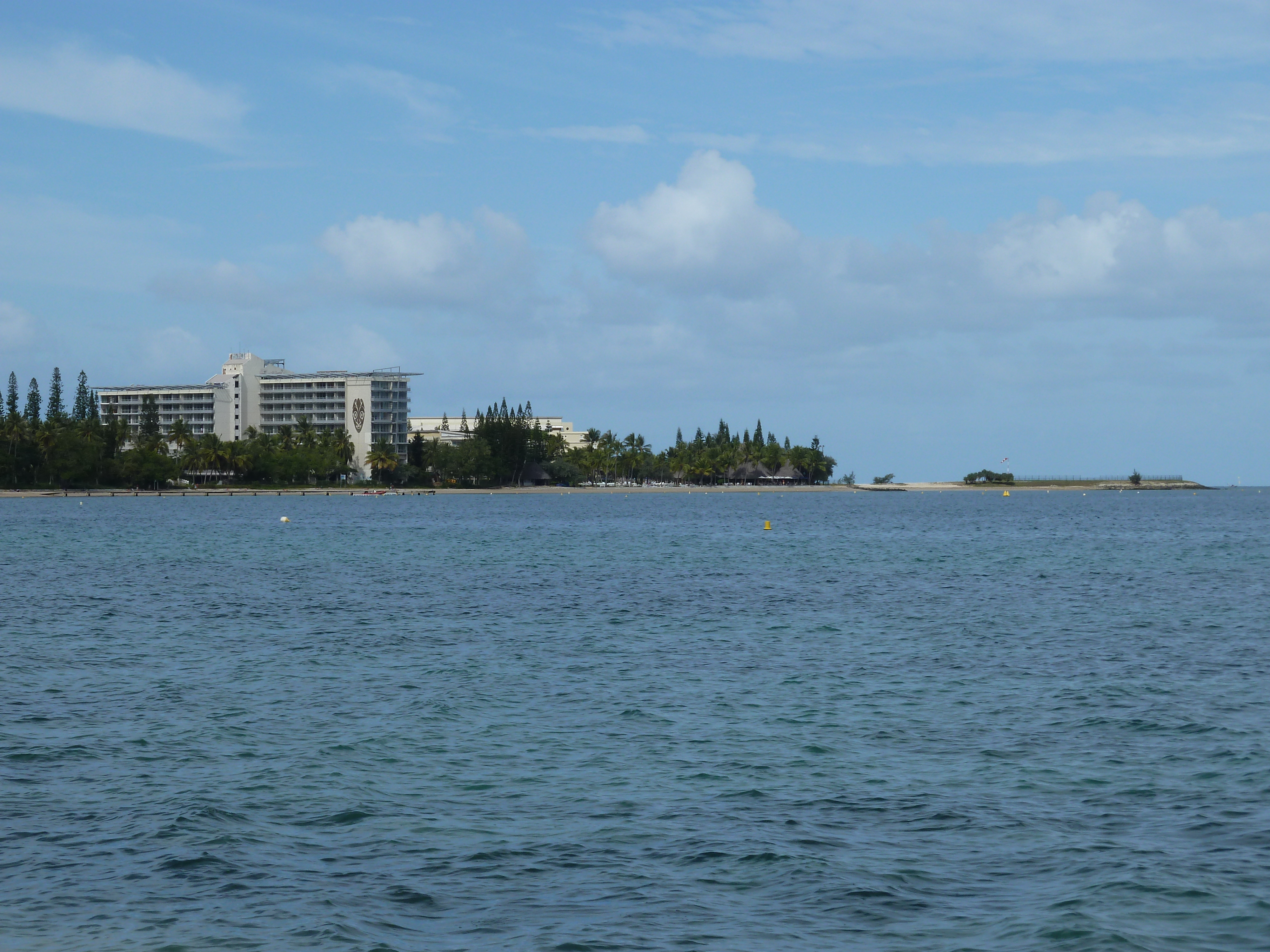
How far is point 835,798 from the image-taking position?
18.0m

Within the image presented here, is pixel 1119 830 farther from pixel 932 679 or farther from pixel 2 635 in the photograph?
pixel 2 635

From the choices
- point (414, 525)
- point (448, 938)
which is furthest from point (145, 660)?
point (414, 525)

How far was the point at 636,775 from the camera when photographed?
1955cm

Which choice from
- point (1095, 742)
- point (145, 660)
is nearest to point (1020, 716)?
point (1095, 742)

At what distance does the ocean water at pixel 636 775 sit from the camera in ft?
43.4

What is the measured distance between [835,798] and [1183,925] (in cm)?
584

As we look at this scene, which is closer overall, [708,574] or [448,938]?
[448,938]

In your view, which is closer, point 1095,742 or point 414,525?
point 1095,742

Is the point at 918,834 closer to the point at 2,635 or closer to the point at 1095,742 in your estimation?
the point at 1095,742

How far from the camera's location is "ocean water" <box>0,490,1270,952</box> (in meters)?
13.2

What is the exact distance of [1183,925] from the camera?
12906 mm

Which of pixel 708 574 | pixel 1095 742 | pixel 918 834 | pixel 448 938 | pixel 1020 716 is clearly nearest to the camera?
pixel 448 938

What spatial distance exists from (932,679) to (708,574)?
35.5 metres

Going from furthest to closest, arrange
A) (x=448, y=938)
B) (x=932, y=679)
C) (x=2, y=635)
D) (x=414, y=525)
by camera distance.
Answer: (x=414, y=525)
(x=2, y=635)
(x=932, y=679)
(x=448, y=938)
